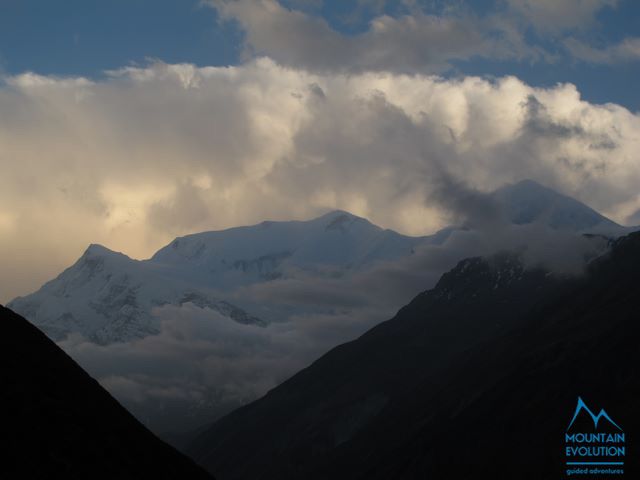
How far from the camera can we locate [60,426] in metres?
128

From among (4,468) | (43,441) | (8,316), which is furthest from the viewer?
→ (8,316)

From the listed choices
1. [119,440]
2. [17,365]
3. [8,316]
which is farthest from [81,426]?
[8,316]

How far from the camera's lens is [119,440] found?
457 ft

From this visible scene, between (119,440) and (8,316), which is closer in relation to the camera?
(119,440)

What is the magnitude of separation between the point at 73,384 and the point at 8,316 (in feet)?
61.8

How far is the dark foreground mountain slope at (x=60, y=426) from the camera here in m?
117

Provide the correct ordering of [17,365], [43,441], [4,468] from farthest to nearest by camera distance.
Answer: [17,365] → [43,441] → [4,468]

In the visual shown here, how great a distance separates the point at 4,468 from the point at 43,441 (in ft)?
34.1

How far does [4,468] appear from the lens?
110 m

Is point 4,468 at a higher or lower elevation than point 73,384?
lower

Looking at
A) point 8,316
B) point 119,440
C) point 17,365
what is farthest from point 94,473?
point 8,316

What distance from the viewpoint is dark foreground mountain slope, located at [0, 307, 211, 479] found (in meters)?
117

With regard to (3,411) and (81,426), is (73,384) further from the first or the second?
(3,411)

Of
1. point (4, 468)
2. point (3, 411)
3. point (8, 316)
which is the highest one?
point (8, 316)
